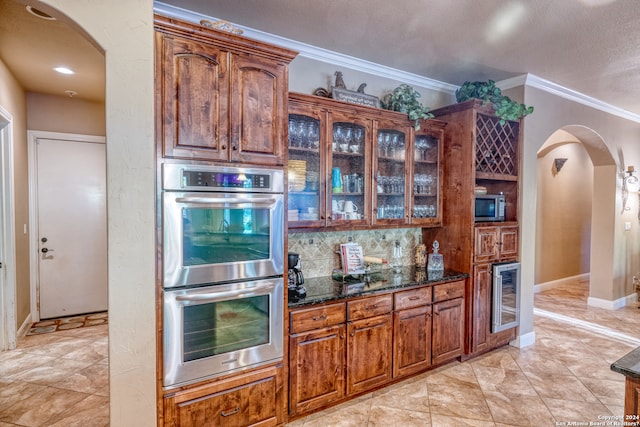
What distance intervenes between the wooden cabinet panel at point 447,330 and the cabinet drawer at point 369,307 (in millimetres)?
582

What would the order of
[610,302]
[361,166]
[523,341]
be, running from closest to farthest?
[361,166], [523,341], [610,302]

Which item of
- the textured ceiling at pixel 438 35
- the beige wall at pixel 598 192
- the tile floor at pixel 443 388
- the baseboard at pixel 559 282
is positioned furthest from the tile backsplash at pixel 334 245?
the baseboard at pixel 559 282

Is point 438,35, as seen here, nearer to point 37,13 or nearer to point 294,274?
point 294,274

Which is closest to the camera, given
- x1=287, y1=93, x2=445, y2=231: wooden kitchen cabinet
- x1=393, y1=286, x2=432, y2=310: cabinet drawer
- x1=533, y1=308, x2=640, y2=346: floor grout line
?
x1=287, y1=93, x2=445, y2=231: wooden kitchen cabinet

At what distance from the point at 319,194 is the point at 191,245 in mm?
1117

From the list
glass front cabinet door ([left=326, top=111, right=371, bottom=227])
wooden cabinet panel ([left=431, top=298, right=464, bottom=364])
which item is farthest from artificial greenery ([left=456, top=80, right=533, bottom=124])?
wooden cabinet panel ([left=431, top=298, right=464, bottom=364])

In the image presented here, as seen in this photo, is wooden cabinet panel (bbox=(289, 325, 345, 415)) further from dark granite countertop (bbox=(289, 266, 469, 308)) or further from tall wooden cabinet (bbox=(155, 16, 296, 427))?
dark granite countertop (bbox=(289, 266, 469, 308))

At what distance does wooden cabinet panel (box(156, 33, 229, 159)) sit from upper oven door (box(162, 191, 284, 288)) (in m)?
0.29

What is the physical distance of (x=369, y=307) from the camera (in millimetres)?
2660

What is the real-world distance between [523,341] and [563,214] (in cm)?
390

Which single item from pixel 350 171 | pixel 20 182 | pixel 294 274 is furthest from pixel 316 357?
pixel 20 182

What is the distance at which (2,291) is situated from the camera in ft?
11.1

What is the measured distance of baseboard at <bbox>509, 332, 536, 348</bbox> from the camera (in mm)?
3695

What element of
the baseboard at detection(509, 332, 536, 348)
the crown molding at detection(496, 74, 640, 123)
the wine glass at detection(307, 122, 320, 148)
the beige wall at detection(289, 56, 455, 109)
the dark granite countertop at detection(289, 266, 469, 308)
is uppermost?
the crown molding at detection(496, 74, 640, 123)
